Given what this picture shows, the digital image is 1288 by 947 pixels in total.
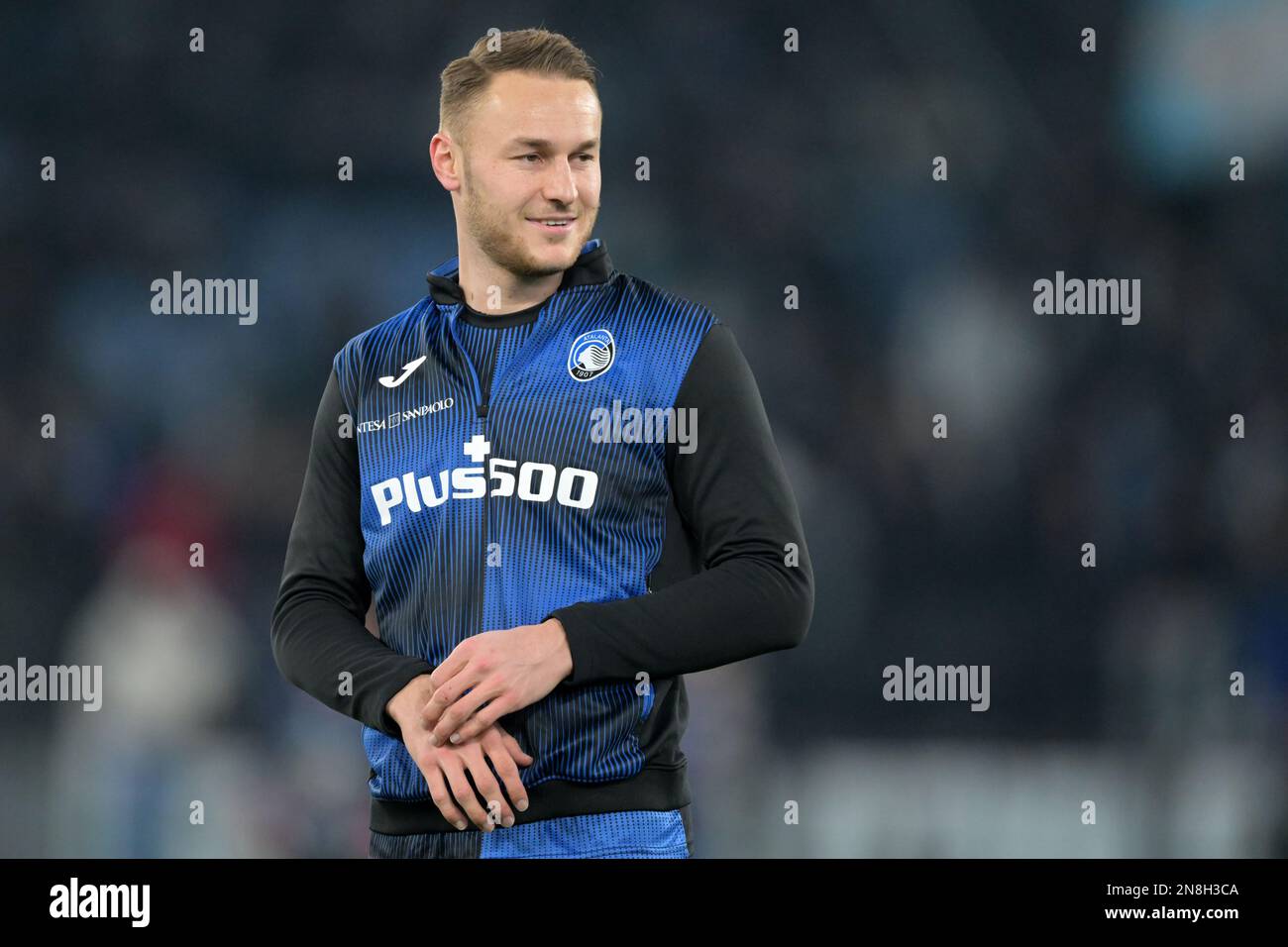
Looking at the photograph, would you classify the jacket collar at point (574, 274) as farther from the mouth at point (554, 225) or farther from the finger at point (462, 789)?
the finger at point (462, 789)

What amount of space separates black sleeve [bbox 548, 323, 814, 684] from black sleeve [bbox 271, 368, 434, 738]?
290 millimetres

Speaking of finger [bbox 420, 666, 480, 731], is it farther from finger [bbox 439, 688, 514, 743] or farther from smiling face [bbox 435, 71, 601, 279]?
smiling face [bbox 435, 71, 601, 279]

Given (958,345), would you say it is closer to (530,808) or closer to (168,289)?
(168,289)

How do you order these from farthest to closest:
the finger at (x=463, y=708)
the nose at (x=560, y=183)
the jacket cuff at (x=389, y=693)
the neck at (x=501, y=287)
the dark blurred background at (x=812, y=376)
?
the dark blurred background at (x=812, y=376)
the neck at (x=501, y=287)
the nose at (x=560, y=183)
the jacket cuff at (x=389, y=693)
the finger at (x=463, y=708)

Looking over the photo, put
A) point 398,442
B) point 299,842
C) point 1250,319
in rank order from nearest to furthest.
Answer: point 398,442
point 299,842
point 1250,319

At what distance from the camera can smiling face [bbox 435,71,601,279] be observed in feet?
6.89

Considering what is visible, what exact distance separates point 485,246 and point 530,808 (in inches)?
32.1

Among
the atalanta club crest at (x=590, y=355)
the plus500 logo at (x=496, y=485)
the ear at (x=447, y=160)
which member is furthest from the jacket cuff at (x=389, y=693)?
the ear at (x=447, y=160)

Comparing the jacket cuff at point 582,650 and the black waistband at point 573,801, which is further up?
the jacket cuff at point 582,650

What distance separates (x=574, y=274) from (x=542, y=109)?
25 centimetres

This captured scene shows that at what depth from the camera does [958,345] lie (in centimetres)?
597

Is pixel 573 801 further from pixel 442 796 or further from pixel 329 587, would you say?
pixel 329 587

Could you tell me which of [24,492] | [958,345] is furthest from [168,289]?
[958,345]

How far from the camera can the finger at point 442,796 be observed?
1909mm
